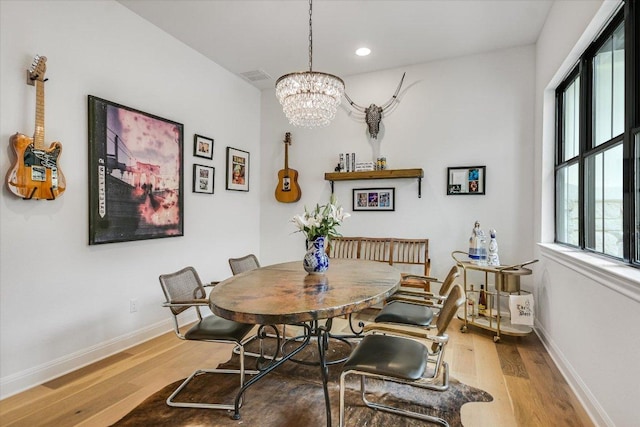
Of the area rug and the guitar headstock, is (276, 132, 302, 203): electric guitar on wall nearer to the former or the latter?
the area rug

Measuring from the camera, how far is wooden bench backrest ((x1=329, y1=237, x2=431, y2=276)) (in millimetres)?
4008

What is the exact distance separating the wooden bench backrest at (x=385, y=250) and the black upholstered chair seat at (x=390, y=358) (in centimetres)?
204

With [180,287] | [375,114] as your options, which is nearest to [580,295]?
[180,287]

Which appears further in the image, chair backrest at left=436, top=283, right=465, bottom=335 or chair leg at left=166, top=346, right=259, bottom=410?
chair leg at left=166, top=346, right=259, bottom=410

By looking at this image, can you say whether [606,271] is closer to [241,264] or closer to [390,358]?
[390,358]

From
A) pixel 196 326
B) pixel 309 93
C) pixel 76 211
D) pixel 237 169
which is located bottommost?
pixel 196 326

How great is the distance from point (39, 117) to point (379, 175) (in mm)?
3280

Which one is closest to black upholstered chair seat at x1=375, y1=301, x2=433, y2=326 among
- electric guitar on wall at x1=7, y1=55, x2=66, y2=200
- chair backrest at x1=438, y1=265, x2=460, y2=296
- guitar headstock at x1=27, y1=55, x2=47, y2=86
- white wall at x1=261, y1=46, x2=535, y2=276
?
chair backrest at x1=438, y1=265, x2=460, y2=296

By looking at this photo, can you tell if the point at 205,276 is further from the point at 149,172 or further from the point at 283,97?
the point at 283,97

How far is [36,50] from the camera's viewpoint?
2.35 m

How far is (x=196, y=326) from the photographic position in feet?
7.38

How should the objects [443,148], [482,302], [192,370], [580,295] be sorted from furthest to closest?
[443,148], [482,302], [192,370], [580,295]

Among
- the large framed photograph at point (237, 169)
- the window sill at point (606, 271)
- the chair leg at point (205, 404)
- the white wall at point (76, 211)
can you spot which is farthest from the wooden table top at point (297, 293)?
the large framed photograph at point (237, 169)

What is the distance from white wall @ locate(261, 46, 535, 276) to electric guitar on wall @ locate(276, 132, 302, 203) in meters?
0.12
